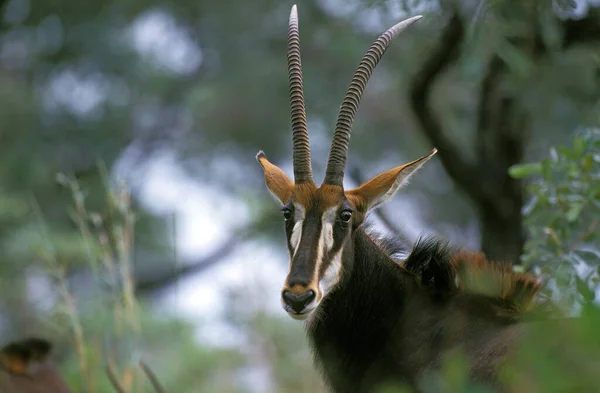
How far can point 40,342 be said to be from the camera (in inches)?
228

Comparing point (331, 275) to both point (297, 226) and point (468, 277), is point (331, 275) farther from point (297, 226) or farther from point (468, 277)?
point (468, 277)

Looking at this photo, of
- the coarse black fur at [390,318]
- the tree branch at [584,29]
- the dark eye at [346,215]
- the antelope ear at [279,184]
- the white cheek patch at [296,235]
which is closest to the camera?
the coarse black fur at [390,318]

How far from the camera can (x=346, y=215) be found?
4.71 meters

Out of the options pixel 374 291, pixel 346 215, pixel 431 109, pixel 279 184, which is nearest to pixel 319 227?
pixel 346 215

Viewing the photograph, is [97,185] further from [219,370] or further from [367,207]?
[367,207]

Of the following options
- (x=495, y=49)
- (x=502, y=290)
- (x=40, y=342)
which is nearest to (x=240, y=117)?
(x=495, y=49)

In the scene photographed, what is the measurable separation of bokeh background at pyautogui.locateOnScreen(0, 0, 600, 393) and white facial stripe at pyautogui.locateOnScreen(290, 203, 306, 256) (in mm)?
722

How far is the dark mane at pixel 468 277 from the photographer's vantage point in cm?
433

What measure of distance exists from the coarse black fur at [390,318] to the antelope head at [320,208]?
0.39 ft

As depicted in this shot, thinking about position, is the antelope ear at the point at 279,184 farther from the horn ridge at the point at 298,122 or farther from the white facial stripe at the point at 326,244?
the white facial stripe at the point at 326,244

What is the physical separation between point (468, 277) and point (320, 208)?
29.3 inches

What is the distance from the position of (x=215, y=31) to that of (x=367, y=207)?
1685cm

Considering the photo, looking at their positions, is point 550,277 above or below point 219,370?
above

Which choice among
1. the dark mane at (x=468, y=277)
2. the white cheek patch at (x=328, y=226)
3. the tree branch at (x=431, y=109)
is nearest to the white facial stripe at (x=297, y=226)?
the white cheek patch at (x=328, y=226)
